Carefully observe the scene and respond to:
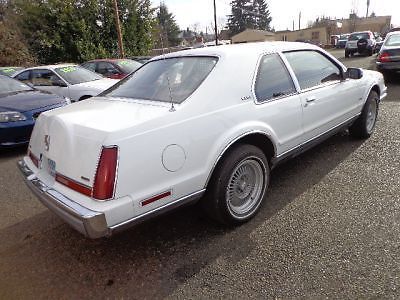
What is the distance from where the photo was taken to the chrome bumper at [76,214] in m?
2.09

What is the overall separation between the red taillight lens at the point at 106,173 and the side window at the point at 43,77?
22.1ft

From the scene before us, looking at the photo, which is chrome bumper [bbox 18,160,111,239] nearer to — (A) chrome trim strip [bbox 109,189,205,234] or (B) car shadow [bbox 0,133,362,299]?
(A) chrome trim strip [bbox 109,189,205,234]

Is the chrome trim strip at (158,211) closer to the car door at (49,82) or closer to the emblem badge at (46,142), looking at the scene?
Answer: the emblem badge at (46,142)

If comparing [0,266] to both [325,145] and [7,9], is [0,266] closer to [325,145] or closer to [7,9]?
[325,145]

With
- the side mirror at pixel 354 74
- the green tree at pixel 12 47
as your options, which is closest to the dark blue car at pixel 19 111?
the side mirror at pixel 354 74

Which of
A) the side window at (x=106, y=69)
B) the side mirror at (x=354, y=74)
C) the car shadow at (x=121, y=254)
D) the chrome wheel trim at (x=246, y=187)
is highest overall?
the side mirror at (x=354, y=74)

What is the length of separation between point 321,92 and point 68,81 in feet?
20.4

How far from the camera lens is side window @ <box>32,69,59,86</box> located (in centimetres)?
805

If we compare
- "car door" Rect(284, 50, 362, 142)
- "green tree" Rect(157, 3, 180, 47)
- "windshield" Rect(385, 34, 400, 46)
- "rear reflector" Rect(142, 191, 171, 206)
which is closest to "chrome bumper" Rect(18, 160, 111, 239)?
"rear reflector" Rect(142, 191, 171, 206)

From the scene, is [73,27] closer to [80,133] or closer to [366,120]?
[366,120]

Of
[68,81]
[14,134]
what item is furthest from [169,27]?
[14,134]

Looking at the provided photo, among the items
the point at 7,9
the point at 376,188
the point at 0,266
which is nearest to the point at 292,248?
the point at 376,188

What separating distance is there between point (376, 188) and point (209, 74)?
7.13 feet

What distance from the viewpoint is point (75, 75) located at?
810 centimetres
